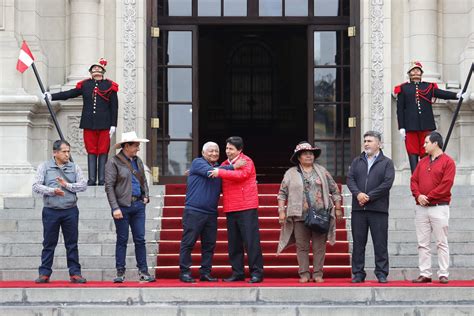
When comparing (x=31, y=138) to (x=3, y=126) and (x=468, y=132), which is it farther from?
(x=468, y=132)

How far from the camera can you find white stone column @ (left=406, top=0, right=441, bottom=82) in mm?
18750

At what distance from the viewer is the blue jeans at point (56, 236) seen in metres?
13.7

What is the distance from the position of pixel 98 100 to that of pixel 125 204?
3.77m

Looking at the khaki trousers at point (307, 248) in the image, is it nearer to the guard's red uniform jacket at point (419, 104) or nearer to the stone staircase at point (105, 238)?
the stone staircase at point (105, 238)

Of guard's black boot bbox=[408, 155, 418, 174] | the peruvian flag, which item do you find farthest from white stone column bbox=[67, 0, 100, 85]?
guard's black boot bbox=[408, 155, 418, 174]

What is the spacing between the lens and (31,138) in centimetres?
1831

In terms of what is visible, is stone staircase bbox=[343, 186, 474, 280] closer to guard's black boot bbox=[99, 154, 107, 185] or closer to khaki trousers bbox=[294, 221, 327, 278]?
khaki trousers bbox=[294, 221, 327, 278]

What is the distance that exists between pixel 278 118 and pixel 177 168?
1308 cm

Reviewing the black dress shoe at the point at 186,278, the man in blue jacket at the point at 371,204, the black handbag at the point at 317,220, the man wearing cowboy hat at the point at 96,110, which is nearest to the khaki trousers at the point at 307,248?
the black handbag at the point at 317,220

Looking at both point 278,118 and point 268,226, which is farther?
point 278,118

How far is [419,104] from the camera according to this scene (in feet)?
56.4

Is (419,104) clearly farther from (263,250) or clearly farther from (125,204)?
(125,204)

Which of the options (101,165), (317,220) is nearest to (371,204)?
(317,220)

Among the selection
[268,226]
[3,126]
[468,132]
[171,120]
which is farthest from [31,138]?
[468,132]
